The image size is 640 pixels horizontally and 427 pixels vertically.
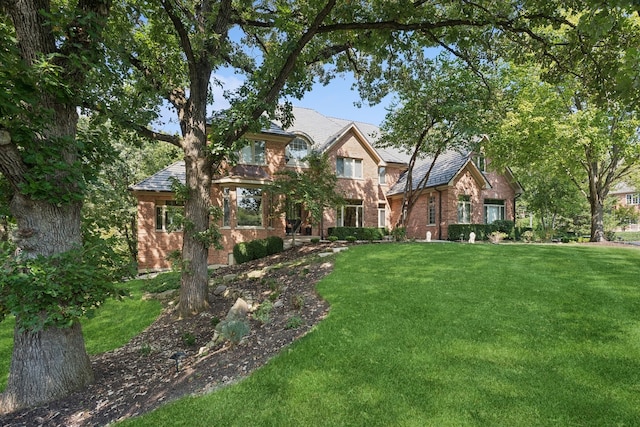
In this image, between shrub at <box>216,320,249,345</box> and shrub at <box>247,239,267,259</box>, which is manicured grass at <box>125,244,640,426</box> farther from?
shrub at <box>247,239,267,259</box>

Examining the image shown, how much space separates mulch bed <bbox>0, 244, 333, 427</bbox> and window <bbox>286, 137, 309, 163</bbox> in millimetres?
11988

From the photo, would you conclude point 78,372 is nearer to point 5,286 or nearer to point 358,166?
point 5,286

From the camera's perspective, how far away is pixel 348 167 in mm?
21594

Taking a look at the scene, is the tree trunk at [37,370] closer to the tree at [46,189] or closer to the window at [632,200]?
the tree at [46,189]

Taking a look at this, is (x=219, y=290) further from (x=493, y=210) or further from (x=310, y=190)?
(x=493, y=210)

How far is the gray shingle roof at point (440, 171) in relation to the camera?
20.6 m

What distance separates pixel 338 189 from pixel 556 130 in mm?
11607

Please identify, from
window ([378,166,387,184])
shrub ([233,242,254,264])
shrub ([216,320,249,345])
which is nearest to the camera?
shrub ([216,320,249,345])

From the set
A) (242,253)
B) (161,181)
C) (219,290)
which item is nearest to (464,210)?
(242,253)

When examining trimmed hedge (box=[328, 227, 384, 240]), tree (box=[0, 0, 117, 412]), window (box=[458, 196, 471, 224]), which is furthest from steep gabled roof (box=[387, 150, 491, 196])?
tree (box=[0, 0, 117, 412])

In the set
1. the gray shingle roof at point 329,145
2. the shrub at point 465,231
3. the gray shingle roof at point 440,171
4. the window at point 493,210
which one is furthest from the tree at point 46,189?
the window at point 493,210

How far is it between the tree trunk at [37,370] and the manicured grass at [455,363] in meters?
1.48

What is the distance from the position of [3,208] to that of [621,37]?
8.92m

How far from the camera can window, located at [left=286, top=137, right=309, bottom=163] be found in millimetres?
19688
